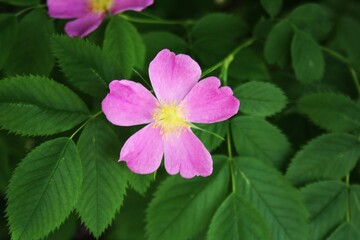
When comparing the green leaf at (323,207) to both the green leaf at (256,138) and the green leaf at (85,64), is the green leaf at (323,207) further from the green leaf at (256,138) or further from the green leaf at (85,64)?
the green leaf at (85,64)

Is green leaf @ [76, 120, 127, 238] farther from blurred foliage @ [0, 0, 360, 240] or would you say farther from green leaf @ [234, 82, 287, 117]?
green leaf @ [234, 82, 287, 117]

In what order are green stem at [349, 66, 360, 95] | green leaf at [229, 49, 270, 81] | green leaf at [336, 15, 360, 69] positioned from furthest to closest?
green leaf at [336, 15, 360, 69] < green stem at [349, 66, 360, 95] < green leaf at [229, 49, 270, 81]

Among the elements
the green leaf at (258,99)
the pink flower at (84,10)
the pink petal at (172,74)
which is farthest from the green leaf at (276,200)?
the pink flower at (84,10)

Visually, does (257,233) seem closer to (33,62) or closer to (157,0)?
(33,62)

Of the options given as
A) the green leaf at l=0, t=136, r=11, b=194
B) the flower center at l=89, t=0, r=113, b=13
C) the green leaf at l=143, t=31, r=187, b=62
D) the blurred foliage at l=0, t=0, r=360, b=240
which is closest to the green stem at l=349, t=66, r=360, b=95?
the blurred foliage at l=0, t=0, r=360, b=240

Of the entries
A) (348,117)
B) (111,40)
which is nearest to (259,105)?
(348,117)

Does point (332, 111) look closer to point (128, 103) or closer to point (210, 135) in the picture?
point (210, 135)

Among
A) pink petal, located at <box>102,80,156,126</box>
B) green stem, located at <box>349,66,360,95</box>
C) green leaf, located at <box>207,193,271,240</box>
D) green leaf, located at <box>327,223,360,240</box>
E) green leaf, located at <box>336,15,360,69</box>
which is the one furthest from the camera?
green leaf, located at <box>336,15,360,69</box>
